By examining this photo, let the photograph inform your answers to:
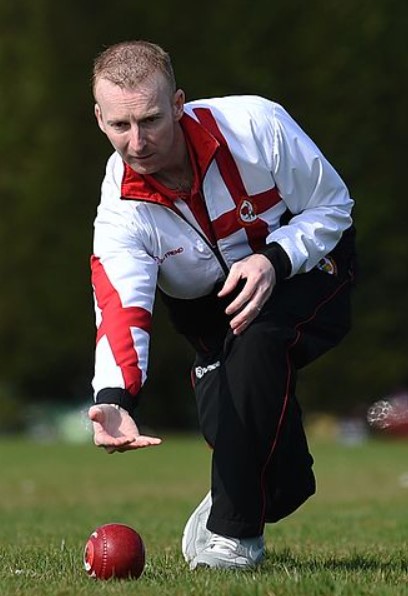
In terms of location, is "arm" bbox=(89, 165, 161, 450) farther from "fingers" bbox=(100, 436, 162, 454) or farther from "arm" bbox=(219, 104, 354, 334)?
"arm" bbox=(219, 104, 354, 334)

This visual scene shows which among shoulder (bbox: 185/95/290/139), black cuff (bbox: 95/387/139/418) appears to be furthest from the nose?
black cuff (bbox: 95/387/139/418)

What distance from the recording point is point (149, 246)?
5410 millimetres

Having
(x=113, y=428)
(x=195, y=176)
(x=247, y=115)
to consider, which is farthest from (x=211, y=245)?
(x=113, y=428)

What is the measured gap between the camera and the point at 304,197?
5.54 metres

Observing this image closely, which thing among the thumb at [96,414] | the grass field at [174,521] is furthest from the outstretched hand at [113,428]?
the grass field at [174,521]

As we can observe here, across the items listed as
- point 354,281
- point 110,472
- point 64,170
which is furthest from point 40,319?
point 354,281

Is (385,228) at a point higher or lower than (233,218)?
lower

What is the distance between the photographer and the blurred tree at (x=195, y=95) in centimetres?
2505

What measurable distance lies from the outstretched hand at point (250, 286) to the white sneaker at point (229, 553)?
0.76 m

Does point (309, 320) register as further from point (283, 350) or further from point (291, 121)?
point (291, 121)

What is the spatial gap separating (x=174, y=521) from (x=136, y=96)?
5.00 metres

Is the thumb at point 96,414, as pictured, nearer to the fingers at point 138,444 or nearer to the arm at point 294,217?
the fingers at point 138,444

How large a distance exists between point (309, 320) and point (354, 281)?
1.52 feet

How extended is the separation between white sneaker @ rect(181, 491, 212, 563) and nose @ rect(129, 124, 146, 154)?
151cm
